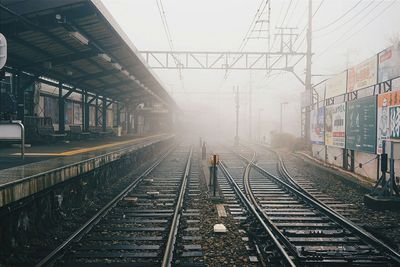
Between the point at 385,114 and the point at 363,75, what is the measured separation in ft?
13.2

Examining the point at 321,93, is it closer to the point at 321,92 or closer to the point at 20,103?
the point at 321,92

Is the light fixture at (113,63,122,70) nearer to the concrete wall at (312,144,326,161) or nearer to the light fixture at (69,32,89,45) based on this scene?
the light fixture at (69,32,89,45)

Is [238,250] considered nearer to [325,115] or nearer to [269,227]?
[269,227]

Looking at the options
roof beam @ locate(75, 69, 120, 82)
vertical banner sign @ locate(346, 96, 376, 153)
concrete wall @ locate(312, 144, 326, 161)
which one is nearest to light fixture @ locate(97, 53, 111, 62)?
roof beam @ locate(75, 69, 120, 82)

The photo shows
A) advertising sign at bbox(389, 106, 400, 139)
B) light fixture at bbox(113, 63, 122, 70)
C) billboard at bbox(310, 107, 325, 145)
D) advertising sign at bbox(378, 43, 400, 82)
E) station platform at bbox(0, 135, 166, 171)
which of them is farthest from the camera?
billboard at bbox(310, 107, 325, 145)

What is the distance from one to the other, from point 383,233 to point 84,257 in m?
4.88

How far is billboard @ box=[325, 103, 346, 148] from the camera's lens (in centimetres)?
1431

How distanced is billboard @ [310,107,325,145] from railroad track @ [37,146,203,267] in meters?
9.89

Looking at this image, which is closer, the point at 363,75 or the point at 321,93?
the point at 363,75

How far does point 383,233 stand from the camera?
20.8 ft

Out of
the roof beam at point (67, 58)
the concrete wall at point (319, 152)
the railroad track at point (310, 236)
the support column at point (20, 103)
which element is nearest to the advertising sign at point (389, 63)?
the railroad track at point (310, 236)

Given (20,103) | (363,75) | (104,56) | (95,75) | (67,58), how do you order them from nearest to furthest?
(104,56) → (20,103) → (67,58) → (363,75) → (95,75)

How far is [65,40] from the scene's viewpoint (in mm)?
11609

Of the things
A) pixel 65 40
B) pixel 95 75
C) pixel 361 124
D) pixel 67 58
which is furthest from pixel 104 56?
pixel 361 124
